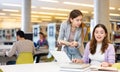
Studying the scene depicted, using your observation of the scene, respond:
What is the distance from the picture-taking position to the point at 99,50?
101 inches

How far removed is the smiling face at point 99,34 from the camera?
259cm

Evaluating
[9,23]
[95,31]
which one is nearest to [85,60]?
[95,31]

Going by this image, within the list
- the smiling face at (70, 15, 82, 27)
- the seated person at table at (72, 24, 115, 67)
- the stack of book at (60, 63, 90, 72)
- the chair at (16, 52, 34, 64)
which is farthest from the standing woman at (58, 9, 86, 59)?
the chair at (16, 52, 34, 64)

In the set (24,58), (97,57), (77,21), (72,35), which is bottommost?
(24,58)

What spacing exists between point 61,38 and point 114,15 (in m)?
17.4

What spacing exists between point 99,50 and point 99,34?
0.62ft

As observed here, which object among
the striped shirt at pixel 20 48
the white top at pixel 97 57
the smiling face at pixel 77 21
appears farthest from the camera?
the striped shirt at pixel 20 48

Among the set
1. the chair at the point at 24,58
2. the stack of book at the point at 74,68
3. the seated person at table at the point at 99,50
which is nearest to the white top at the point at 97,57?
the seated person at table at the point at 99,50

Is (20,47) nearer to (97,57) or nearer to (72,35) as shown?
(72,35)

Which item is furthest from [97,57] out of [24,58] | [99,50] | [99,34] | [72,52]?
[24,58]

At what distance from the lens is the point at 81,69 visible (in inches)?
73.3

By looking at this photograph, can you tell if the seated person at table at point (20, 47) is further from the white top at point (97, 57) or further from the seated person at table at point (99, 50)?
the white top at point (97, 57)

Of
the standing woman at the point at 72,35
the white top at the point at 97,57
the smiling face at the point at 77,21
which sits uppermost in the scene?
the smiling face at the point at 77,21

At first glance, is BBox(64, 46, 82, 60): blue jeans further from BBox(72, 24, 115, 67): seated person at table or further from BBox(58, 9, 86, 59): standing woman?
BBox(72, 24, 115, 67): seated person at table
